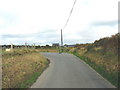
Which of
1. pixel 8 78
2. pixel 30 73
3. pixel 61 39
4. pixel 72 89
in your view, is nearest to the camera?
pixel 72 89

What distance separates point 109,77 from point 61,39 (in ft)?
121

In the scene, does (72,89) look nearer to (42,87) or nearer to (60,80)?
(42,87)

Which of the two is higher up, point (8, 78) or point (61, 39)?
point (61, 39)

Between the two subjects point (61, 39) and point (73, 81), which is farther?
point (61, 39)

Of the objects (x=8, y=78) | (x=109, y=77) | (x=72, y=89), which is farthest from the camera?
(x=8, y=78)

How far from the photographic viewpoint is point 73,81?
13.8 metres

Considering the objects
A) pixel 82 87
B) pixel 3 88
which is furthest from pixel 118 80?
pixel 3 88

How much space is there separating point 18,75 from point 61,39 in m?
35.9

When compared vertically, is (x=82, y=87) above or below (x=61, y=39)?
below

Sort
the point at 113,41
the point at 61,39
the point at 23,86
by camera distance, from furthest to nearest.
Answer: the point at 61,39
the point at 113,41
the point at 23,86

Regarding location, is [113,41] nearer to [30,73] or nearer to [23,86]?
[30,73]

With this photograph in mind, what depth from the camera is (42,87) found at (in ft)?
39.9

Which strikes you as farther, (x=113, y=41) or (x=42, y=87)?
(x=113, y=41)

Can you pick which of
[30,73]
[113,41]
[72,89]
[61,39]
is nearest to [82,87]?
[72,89]
